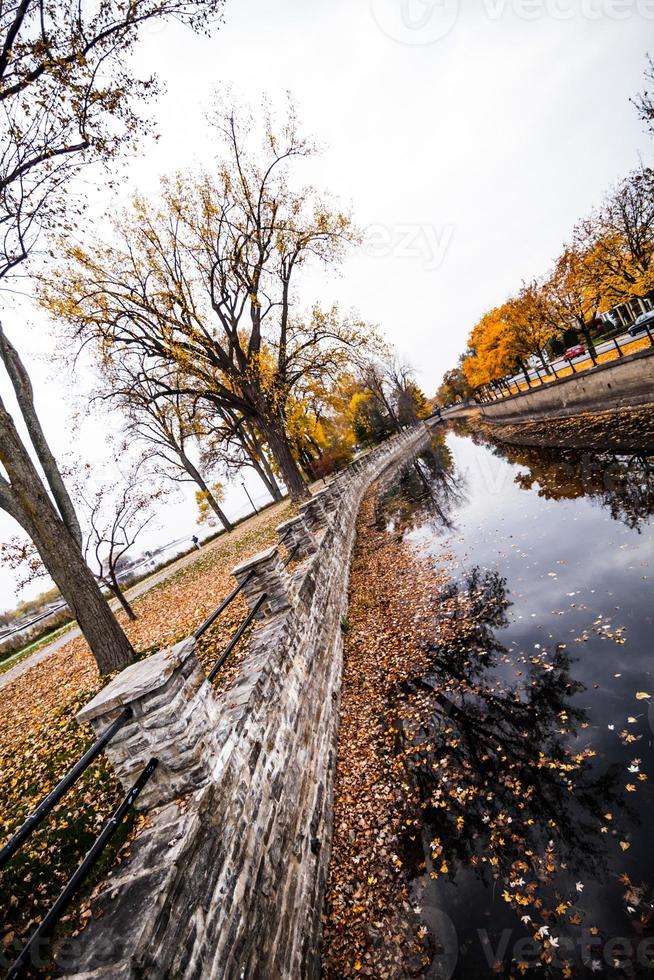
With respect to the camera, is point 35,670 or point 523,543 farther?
point 35,670

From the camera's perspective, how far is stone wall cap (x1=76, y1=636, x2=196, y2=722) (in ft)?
8.55

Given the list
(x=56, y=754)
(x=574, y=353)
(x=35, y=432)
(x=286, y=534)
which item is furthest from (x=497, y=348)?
(x=56, y=754)

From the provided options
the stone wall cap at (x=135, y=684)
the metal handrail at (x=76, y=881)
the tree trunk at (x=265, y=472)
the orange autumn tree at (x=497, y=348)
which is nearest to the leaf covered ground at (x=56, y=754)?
the metal handrail at (x=76, y=881)

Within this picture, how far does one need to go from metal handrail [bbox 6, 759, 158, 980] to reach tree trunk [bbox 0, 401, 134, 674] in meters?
5.09

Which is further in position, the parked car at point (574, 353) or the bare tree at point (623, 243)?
the parked car at point (574, 353)

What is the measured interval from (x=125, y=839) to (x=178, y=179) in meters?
17.7

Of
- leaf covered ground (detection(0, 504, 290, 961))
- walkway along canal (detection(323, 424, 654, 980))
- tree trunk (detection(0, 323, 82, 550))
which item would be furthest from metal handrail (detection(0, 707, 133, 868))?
tree trunk (detection(0, 323, 82, 550))

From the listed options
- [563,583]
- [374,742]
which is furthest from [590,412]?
[374,742]

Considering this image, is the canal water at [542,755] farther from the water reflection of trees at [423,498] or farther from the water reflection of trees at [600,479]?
the water reflection of trees at [423,498]

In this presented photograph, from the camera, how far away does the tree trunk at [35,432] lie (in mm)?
7676

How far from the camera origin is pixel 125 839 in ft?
10.9

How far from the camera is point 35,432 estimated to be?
26.1ft

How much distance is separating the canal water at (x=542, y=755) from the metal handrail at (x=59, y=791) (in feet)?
9.60

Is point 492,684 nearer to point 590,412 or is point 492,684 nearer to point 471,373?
point 590,412
